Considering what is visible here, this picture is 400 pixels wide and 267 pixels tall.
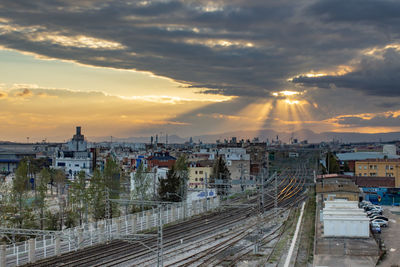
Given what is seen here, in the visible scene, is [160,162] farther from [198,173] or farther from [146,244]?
[146,244]

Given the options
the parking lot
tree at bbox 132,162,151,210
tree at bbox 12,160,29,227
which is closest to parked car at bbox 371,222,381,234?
the parking lot

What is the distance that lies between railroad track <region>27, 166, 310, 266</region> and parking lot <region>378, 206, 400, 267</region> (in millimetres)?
11620

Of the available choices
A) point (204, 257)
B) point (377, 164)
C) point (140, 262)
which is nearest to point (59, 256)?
point (140, 262)

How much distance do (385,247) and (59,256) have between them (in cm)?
1774

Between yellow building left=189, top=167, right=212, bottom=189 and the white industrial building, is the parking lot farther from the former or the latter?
yellow building left=189, top=167, right=212, bottom=189

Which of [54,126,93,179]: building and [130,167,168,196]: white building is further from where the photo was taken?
[54,126,93,179]: building

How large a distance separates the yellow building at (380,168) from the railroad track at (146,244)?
27.4 m

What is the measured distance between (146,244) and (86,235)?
383 centimetres

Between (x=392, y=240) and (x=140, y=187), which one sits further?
(x=140, y=187)

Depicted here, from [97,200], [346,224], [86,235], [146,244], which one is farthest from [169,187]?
[346,224]

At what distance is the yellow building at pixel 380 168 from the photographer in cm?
6080

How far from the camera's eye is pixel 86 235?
28.3m

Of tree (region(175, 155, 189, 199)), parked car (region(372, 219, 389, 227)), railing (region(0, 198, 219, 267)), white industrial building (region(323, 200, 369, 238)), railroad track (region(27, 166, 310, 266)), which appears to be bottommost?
railroad track (region(27, 166, 310, 266))

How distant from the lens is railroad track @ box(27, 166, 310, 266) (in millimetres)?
23938
